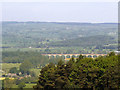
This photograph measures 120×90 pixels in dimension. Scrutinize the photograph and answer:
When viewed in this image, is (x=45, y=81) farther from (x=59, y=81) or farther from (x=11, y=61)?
(x=11, y=61)

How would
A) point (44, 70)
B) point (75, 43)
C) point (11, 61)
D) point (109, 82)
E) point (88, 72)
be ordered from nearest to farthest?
1. point (109, 82)
2. point (88, 72)
3. point (44, 70)
4. point (11, 61)
5. point (75, 43)

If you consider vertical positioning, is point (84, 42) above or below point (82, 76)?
above

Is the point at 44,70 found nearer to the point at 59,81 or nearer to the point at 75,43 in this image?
the point at 59,81

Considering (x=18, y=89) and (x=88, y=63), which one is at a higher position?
(x=88, y=63)

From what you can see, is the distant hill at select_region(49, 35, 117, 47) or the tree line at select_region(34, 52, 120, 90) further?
the distant hill at select_region(49, 35, 117, 47)

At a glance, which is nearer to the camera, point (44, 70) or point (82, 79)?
point (82, 79)

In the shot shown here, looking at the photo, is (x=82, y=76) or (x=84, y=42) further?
(x=84, y=42)

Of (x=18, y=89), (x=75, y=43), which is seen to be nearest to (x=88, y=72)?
(x=18, y=89)

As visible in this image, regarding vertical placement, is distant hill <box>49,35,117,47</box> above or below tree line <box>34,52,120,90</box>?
above

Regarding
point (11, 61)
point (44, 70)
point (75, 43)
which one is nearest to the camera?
point (44, 70)

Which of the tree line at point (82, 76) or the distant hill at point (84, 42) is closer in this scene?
the tree line at point (82, 76)

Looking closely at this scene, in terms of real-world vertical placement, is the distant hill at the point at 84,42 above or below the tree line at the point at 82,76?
above
